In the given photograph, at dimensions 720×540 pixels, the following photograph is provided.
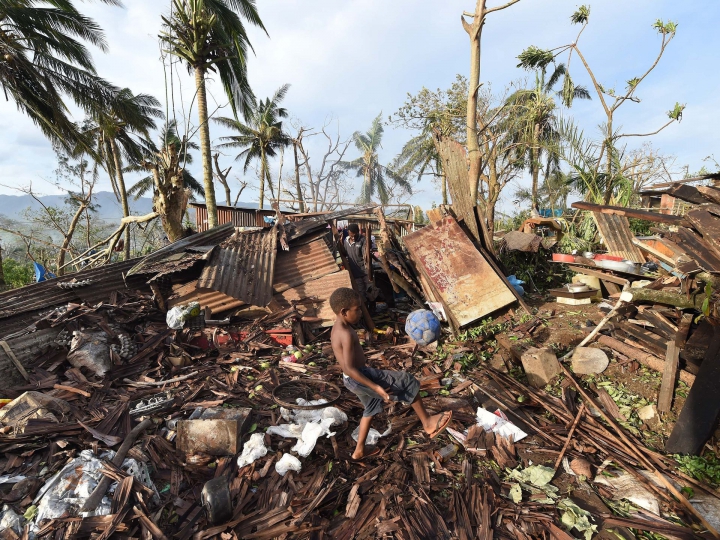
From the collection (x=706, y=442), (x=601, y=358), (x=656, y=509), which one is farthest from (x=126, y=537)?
(x=601, y=358)

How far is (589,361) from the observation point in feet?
14.2

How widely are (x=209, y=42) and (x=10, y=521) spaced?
15.9m

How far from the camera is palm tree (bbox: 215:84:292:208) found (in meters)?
27.0

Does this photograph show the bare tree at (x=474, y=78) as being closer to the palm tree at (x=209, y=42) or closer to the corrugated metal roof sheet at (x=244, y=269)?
the corrugated metal roof sheet at (x=244, y=269)

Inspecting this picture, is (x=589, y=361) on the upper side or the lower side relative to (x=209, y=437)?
lower

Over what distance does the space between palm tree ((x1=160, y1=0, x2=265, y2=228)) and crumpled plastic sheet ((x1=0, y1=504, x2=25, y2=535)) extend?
11.8m

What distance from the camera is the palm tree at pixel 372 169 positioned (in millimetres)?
35719

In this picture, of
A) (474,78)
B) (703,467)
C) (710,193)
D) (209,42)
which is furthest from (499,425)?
(209,42)

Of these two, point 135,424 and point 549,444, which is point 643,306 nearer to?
point 549,444

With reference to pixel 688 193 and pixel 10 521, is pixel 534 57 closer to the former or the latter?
pixel 688 193

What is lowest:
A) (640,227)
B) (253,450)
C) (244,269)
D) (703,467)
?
(703,467)

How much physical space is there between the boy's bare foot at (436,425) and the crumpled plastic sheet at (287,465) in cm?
127

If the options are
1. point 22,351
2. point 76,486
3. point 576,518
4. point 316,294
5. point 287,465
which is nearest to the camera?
point 576,518

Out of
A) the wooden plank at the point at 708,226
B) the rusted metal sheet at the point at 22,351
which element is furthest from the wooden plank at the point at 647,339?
the rusted metal sheet at the point at 22,351
